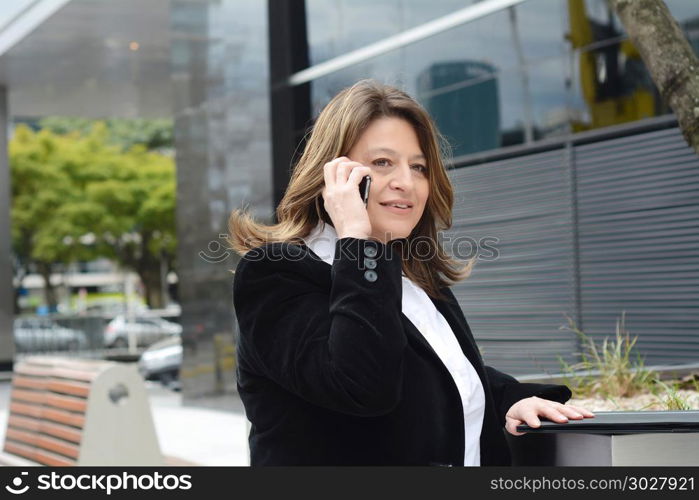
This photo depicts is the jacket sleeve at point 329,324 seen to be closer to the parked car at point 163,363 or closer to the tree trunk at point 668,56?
the tree trunk at point 668,56

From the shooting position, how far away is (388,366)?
1.90m

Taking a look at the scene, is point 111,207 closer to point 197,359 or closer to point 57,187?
point 57,187

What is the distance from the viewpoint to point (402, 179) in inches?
88.3

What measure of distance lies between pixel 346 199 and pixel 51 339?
26.6m

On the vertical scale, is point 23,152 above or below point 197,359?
above

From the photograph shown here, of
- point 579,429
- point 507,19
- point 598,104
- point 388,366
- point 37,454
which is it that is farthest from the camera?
point 507,19

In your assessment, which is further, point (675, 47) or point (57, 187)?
point (57, 187)

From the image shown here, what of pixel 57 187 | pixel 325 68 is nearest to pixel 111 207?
pixel 57 187

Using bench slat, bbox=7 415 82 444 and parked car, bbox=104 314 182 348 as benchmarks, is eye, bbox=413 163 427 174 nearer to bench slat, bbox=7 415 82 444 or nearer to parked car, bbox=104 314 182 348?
bench slat, bbox=7 415 82 444

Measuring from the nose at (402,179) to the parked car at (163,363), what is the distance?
51.5 ft

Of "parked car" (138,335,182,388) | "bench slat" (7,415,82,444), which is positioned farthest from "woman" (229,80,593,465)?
"parked car" (138,335,182,388)

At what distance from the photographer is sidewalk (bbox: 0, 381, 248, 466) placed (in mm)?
9719

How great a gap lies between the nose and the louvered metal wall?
5.30m

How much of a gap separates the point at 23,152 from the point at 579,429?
35.0 meters
